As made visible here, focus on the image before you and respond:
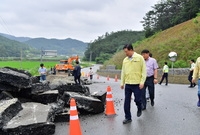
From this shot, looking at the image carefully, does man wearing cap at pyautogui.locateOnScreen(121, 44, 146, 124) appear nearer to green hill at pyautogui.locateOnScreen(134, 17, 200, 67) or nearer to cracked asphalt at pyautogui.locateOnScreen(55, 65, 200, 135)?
cracked asphalt at pyautogui.locateOnScreen(55, 65, 200, 135)

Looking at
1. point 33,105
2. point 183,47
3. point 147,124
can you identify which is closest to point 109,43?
point 183,47

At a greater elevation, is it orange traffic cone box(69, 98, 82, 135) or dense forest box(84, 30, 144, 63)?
dense forest box(84, 30, 144, 63)

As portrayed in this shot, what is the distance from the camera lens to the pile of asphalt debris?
19.6 feet

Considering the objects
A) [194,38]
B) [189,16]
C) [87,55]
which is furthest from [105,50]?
[194,38]

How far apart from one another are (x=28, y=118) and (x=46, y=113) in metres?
0.55

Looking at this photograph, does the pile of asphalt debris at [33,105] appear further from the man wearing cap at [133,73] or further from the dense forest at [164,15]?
the dense forest at [164,15]

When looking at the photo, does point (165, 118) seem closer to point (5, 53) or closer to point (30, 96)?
point (30, 96)

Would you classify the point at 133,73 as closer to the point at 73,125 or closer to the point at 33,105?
the point at 73,125

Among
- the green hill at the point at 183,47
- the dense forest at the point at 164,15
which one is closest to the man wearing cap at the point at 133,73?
the green hill at the point at 183,47

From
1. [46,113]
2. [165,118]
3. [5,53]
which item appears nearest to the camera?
[46,113]

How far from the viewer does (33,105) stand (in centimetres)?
787

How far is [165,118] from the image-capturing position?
7809 mm

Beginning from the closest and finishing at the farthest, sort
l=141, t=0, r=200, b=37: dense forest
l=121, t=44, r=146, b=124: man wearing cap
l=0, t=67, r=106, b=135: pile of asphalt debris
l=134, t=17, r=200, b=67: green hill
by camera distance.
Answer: l=0, t=67, r=106, b=135: pile of asphalt debris < l=121, t=44, r=146, b=124: man wearing cap < l=134, t=17, r=200, b=67: green hill < l=141, t=0, r=200, b=37: dense forest

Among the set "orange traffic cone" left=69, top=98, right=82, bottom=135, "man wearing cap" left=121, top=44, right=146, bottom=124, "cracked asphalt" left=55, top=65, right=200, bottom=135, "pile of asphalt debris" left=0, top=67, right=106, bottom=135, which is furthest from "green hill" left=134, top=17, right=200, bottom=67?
"orange traffic cone" left=69, top=98, right=82, bottom=135
